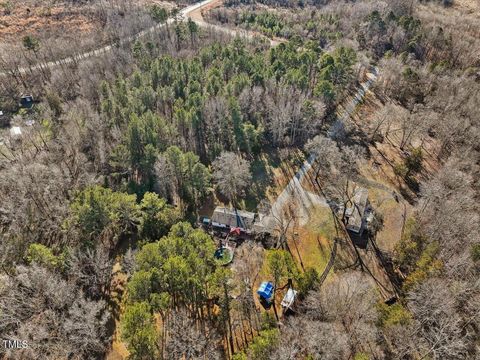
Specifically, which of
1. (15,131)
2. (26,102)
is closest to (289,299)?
(15,131)

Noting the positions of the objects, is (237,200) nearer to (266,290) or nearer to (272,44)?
(266,290)

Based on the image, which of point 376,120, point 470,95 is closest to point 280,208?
point 376,120

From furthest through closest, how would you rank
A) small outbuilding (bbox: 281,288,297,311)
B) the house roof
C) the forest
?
1. the house roof
2. small outbuilding (bbox: 281,288,297,311)
3. the forest

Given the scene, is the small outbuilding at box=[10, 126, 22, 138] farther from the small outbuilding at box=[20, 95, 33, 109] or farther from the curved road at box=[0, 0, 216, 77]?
the curved road at box=[0, 0, 216, 77]

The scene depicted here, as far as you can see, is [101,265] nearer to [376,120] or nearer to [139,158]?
[139,158]

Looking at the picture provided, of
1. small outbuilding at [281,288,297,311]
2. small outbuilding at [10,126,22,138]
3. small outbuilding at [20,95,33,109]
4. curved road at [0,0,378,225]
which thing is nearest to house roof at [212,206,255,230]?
curved road at [0,0,378,225]
